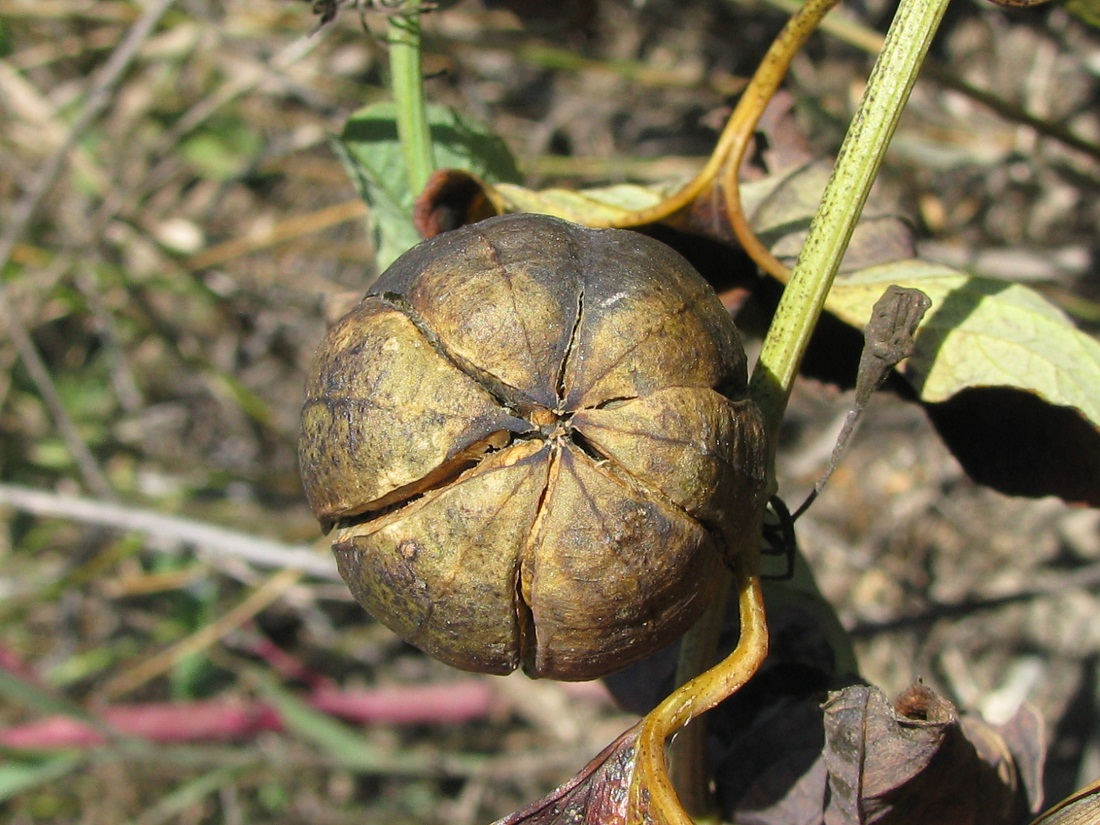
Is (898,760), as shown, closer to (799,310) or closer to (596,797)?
(596,797)

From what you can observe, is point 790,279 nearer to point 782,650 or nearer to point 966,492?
point 782,650

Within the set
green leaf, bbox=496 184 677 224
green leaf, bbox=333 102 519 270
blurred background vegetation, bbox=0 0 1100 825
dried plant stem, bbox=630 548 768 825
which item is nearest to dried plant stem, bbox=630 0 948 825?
dried plant stem, bbox=630 548 768 825

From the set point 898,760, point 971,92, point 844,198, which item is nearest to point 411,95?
point 844,198

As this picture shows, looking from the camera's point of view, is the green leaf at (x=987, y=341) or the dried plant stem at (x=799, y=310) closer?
the dried plant stem at (x=799, y=310)

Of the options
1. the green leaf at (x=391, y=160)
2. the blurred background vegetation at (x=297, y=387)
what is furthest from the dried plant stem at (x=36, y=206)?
the green leaf at (x=391, y=160)

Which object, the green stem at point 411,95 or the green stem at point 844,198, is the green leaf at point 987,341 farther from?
the green stem at point 411,95

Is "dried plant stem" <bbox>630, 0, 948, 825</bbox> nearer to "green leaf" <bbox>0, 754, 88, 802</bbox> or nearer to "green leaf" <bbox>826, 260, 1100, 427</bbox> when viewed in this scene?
"green leaf" <bbox>826, 260, 1100, 427</bbox>
